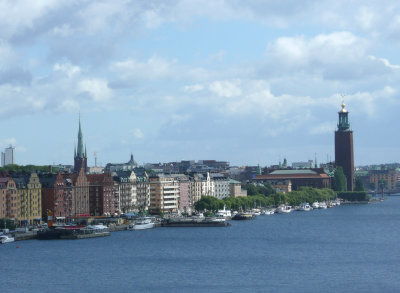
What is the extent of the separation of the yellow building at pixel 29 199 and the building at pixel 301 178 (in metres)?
90.1

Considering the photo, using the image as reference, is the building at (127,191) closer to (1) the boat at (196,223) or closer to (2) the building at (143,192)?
(2) the building at (143,192)

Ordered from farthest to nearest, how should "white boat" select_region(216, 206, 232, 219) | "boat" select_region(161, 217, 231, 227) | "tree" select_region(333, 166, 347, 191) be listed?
"tree" select_region(333, 166, 347, 191) → "white boat" select_region(216, 206, 232, 219) → "boat" select_region(161, 217, 231, 227)

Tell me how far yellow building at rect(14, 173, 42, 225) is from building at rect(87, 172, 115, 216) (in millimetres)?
12302

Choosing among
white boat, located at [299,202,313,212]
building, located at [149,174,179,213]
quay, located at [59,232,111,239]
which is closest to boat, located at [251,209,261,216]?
building, located at [149,174,179,213]

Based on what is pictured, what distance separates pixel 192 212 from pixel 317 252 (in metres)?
56.6

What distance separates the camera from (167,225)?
105188 mm

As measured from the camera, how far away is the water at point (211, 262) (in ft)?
177

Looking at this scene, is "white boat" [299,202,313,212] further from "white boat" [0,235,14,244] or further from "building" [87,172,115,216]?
"white boat" [0,235,14,244]

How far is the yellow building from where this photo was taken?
96787 mm

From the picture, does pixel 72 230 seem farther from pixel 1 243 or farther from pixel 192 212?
pixel 192 212

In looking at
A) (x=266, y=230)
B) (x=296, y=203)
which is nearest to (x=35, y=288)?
(x=266, y=230)

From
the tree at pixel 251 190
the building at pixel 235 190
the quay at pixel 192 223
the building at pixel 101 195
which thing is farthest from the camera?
the tree at pixel 251 190

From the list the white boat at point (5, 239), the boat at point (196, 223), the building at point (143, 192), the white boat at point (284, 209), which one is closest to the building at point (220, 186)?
the white boat at point (284, 209)

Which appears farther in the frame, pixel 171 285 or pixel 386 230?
pixel 386 230
